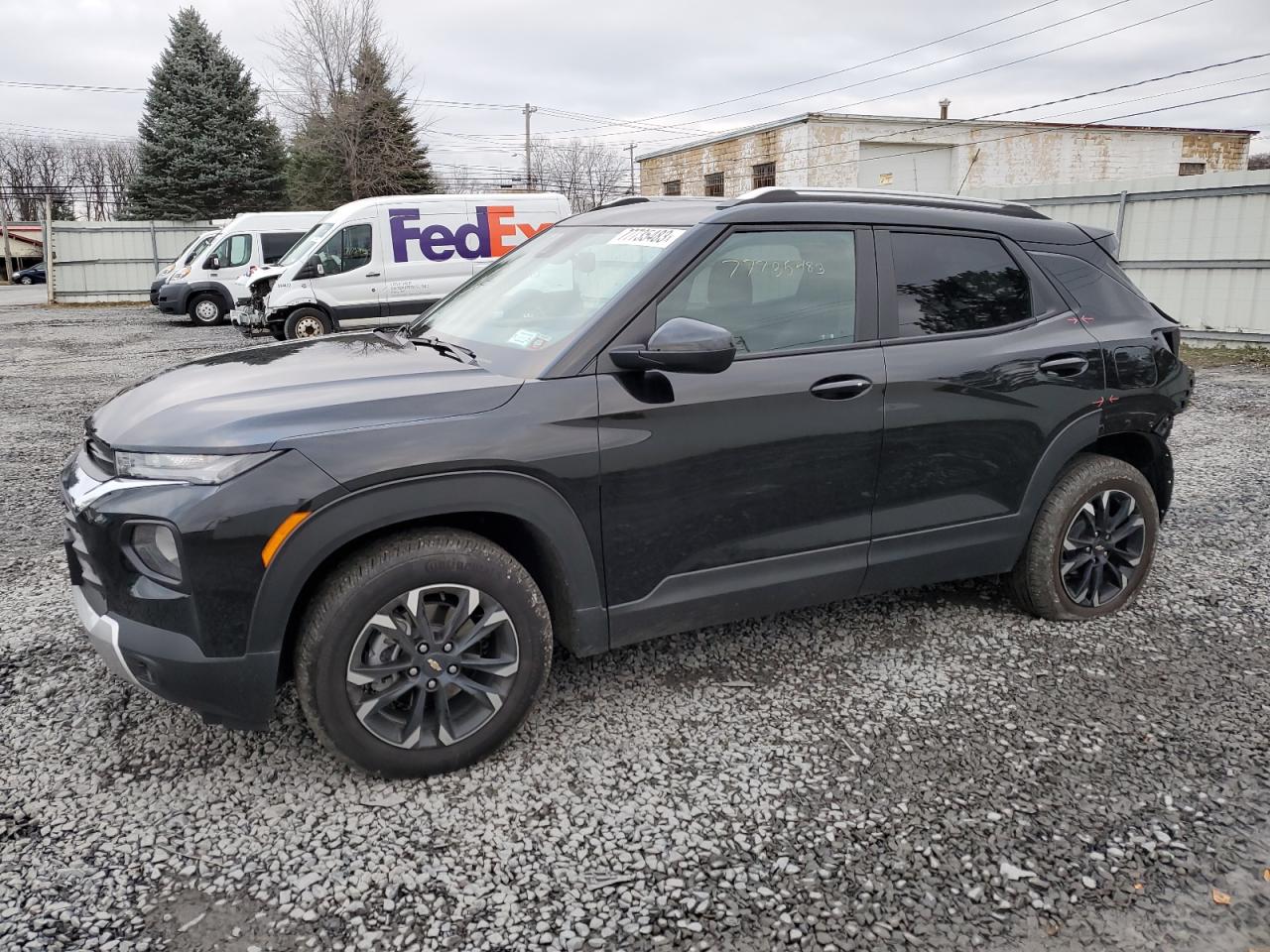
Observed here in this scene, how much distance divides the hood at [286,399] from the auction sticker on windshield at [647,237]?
2.59ft

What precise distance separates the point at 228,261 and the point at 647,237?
19470 mm

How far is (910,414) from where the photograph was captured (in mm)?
3395

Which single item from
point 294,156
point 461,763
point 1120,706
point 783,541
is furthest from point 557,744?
point 294,156

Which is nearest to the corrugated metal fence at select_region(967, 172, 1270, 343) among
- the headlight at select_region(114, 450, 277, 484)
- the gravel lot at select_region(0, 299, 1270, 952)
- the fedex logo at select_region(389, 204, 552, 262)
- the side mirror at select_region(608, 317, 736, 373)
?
the fedex logo at select_region(389, 204, 552, 262)

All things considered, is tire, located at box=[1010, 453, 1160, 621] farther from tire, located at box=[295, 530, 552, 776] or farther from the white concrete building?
the white concrete building

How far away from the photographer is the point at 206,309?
784 inches

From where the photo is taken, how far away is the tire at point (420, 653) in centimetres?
262

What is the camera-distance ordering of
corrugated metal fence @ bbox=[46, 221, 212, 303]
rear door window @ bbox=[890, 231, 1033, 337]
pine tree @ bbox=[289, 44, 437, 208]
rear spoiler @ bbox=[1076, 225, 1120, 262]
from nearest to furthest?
1. rear door window @ bbox=[890, 231, 1033, 337]
2. rear spoiler @ bbox=[1076, 225, 1120, 262]
3. corrugated metal fence @ bbox=[46, 221, 212, 303]
4. pine tree @ bbox=[289, 44, 437, 208]

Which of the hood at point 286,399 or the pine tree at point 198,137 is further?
the pine tree at point 198,137

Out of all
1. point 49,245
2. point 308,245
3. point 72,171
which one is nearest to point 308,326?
point 308,245

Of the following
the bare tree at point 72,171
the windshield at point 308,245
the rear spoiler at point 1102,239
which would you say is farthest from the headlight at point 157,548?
the bare tree at point 72,171

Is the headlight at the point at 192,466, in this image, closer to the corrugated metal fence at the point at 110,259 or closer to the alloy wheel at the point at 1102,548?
the alloy wheel at the point at 1102,548

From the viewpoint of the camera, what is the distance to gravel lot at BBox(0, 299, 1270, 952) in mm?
2277

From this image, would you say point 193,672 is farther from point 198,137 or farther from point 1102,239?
point 198,137
